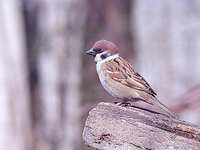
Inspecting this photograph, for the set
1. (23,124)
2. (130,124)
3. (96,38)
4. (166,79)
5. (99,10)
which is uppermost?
(99,10)

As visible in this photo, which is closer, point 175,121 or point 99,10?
point 175,121

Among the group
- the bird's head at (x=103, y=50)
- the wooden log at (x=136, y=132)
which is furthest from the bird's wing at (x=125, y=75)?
the wooden log at (x=136, y=132)

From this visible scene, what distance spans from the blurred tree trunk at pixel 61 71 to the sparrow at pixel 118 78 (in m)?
2.51

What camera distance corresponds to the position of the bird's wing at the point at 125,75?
361 centimetres

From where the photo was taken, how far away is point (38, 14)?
6430mm

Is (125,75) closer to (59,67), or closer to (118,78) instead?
(118,78)

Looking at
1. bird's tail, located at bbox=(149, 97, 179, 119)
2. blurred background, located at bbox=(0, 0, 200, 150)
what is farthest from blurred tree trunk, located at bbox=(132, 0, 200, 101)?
bird's tail, located at bbox=(149, 97, 179, 119)

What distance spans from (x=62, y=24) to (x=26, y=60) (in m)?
1.52

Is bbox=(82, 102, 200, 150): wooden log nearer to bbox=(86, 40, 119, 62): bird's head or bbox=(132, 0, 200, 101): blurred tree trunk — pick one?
bbox=(86, 40, 119, 62): bird's head

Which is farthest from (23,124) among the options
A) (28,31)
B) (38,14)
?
(38,14)

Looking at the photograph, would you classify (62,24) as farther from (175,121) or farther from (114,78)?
(175,121)

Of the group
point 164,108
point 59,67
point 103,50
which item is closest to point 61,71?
point 59,67

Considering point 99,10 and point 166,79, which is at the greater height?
point 99,10

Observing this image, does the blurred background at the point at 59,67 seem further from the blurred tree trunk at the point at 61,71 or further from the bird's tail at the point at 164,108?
the bird's tail at the point at 164,108
